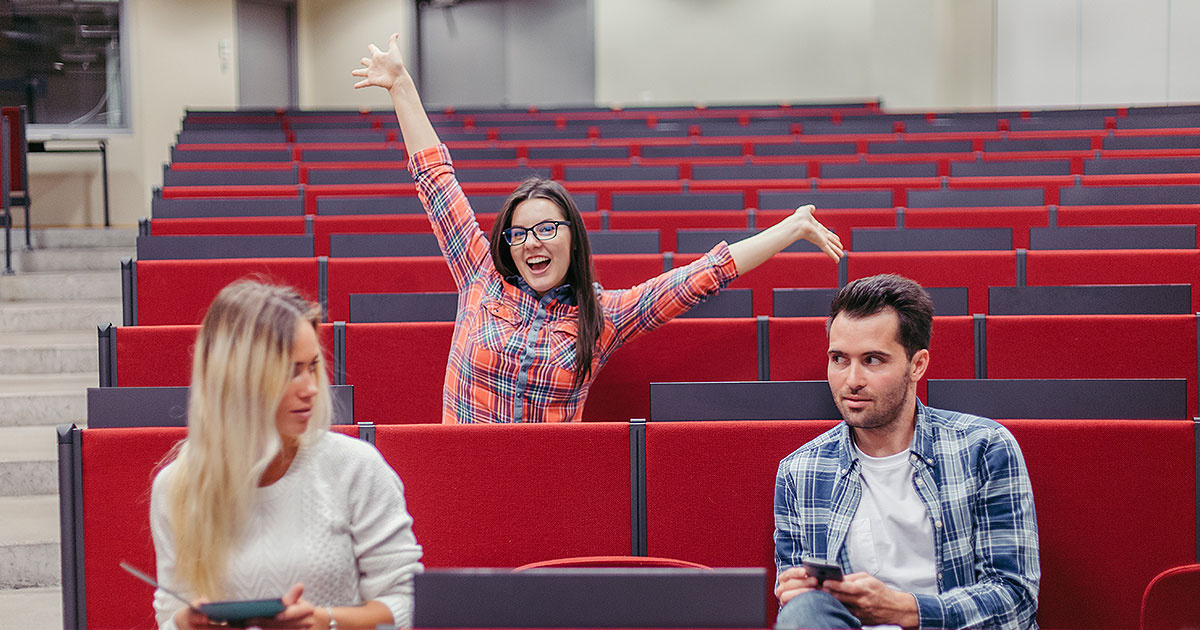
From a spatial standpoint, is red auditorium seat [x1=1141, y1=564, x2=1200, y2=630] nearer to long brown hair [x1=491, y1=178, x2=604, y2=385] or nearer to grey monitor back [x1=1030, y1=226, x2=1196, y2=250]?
long brown hair [x1=491, y1=178, x2=604, y2=385]

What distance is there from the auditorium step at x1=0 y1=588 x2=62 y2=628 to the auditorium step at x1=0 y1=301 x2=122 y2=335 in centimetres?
102

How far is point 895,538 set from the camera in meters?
1.00

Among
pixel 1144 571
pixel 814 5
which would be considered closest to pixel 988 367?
pixel 1144 571

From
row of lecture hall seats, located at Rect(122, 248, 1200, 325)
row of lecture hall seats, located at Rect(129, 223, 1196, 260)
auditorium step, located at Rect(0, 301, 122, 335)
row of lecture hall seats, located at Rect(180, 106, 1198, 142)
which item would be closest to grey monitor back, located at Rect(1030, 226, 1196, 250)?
row of lecture hall seats, located at Rect(129, 223, 1196, 260)

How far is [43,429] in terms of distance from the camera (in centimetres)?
192

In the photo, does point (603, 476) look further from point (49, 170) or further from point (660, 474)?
point (49, 170)

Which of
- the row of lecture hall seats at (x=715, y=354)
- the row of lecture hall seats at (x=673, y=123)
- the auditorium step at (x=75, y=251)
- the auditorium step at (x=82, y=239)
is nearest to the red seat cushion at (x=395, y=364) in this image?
the row of lecture hall seats at (x=715, y=354)

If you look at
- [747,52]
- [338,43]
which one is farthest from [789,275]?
[338,43]

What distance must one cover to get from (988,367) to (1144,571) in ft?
1.54

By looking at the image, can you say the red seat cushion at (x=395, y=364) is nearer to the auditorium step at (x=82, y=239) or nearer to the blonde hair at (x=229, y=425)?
the blonde hair at (x=229, y=425)

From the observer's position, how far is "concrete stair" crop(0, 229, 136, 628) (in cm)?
154

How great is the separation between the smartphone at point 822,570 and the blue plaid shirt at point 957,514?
9 cm

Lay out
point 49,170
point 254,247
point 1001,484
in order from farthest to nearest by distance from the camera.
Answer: point 49,170 → point 254,247 → point 1001,484

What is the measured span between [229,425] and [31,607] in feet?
3.03
